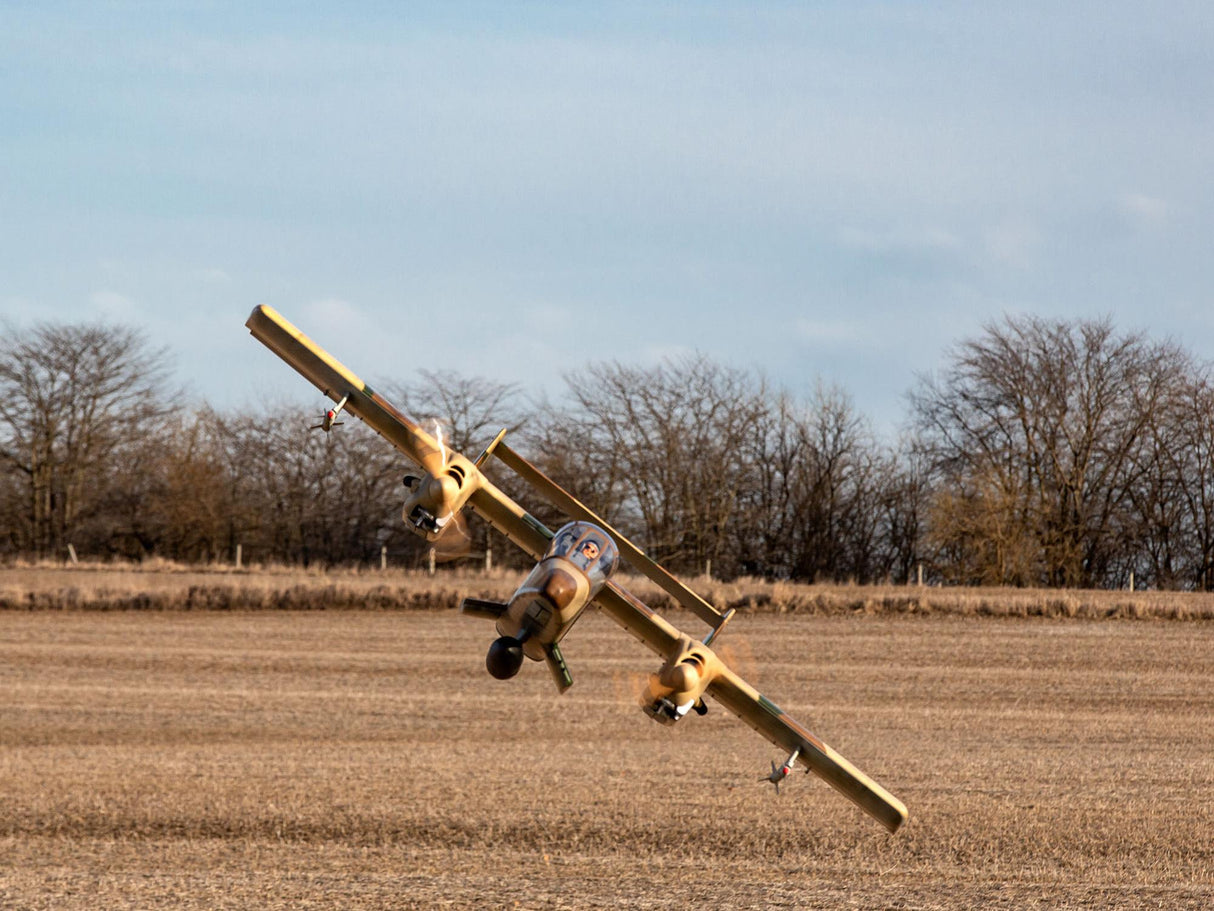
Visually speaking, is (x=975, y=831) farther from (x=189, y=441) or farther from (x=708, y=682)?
(x=189, y=441)

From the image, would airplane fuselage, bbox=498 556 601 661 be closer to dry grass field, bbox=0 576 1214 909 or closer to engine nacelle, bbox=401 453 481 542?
engine nacelle, bbox=401 453 481 542

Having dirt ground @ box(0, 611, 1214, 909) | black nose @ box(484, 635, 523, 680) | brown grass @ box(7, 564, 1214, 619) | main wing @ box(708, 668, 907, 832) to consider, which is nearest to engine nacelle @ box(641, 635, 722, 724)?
main wing @ box(708, 668, 907, 832)

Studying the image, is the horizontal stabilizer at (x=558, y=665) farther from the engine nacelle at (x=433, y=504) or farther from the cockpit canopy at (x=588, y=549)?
the engine nacelle at (x=433, y=504)

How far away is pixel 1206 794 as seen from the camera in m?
21.7

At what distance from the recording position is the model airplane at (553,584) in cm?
744

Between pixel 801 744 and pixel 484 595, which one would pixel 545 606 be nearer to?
pixel 801 744

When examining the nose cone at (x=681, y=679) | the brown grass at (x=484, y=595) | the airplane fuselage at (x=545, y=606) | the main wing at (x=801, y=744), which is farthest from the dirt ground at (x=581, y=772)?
the brown grass at (x=484, y=595)

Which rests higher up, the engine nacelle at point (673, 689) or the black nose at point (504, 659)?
the black nose at point (504, 659)

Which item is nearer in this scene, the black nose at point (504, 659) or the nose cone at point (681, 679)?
the black nose at point (504, 659)

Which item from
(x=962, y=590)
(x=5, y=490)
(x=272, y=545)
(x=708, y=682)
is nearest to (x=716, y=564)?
(x=962, y=590)

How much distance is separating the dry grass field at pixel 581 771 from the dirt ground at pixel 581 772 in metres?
0.09

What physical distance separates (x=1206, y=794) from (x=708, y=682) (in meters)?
16.6

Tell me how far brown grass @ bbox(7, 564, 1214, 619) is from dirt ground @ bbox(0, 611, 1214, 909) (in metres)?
1.92

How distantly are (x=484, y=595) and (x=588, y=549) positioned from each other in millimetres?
36465
